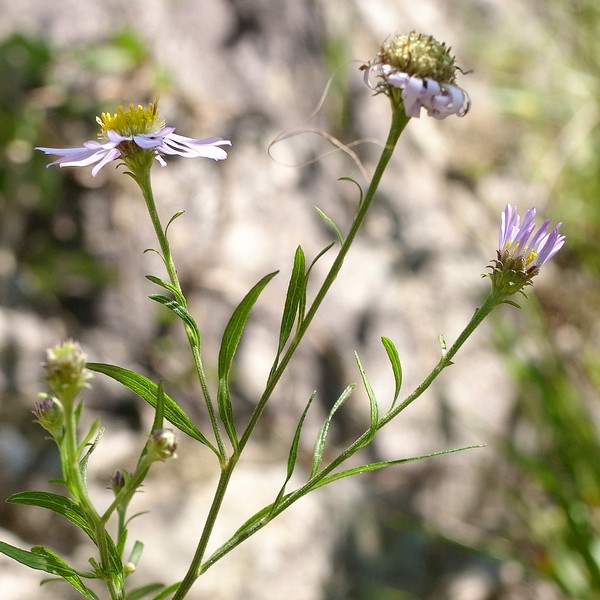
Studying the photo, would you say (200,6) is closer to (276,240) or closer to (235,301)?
(276,240)

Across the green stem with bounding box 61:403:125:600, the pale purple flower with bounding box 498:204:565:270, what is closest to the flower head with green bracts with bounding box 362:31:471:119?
the pale purple flower with bounding box 498:204:565:270

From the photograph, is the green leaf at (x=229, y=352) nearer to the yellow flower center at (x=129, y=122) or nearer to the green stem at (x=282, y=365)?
the green stem at (x=282, y=365)

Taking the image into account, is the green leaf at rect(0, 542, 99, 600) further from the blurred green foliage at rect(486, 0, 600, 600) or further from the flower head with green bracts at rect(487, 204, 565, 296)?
the blurred green foliage at rect(486, 0, 600, 600)

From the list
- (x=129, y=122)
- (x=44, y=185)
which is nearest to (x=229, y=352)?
(x=129, y=122)

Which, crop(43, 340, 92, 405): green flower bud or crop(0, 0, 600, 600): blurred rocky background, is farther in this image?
crop(0, 0, 600, 600): blurred rocky background

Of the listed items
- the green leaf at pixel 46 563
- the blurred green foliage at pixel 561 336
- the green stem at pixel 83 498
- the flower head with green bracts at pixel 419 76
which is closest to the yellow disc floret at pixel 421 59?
the flower head with green bracts at pixel 419 76

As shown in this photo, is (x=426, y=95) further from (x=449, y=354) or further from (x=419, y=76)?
(x=449, y=354)

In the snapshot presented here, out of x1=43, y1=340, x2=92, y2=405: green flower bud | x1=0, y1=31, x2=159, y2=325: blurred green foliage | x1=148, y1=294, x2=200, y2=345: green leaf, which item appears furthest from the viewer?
x1=0, y1=31, x2=159, y2=325: blurred green foliage
